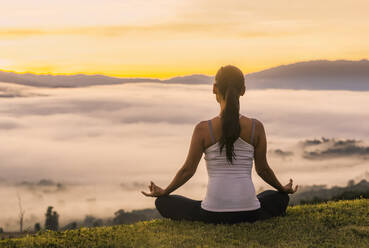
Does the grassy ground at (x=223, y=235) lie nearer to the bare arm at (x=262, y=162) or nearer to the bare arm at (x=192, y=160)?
the bare arm at (x=262, y=162)

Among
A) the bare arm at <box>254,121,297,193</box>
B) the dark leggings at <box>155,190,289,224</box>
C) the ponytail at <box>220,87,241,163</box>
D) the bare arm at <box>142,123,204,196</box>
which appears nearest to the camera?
the ponytail at <box>220,87,241,163</box>

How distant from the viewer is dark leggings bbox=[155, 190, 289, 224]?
9188 mm

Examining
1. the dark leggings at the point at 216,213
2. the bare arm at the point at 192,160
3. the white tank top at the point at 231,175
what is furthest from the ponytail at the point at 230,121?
the dark leggings at the point at 216,213

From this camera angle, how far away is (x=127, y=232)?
9.56 m

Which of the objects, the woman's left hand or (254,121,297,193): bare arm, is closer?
(254,121,297,193): bare arm

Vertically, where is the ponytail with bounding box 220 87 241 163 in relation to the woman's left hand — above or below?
above

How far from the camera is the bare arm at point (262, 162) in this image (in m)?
8.73

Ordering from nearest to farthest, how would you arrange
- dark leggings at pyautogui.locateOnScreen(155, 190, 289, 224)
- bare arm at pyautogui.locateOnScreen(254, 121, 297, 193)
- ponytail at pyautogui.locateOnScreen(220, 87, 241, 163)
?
1. ponytail at pyautogui.locateOnScreen(220, 87, 241, 163)
2. bare arm at pyautogui.locateOnScreen(254, 121, 297, 193)
3. dark leggings at pyautogui.locateOnScreen(155, 190, 289, 224)

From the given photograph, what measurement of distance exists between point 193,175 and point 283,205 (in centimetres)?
228

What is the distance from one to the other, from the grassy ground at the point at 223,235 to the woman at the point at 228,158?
0.37m

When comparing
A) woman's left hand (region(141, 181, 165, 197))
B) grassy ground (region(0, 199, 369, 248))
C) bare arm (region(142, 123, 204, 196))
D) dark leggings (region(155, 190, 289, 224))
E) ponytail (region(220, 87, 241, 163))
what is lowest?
grassy ground (region(0, 199, 369, 248))

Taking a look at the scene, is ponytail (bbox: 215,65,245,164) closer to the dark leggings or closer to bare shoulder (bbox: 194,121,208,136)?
bare shoulder (bbox: 194,121,208,136)

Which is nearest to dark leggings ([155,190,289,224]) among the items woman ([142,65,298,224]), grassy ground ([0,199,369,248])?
woman ([142,65,298,224])

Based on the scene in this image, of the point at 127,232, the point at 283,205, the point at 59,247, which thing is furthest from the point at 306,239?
the point at 59,247
